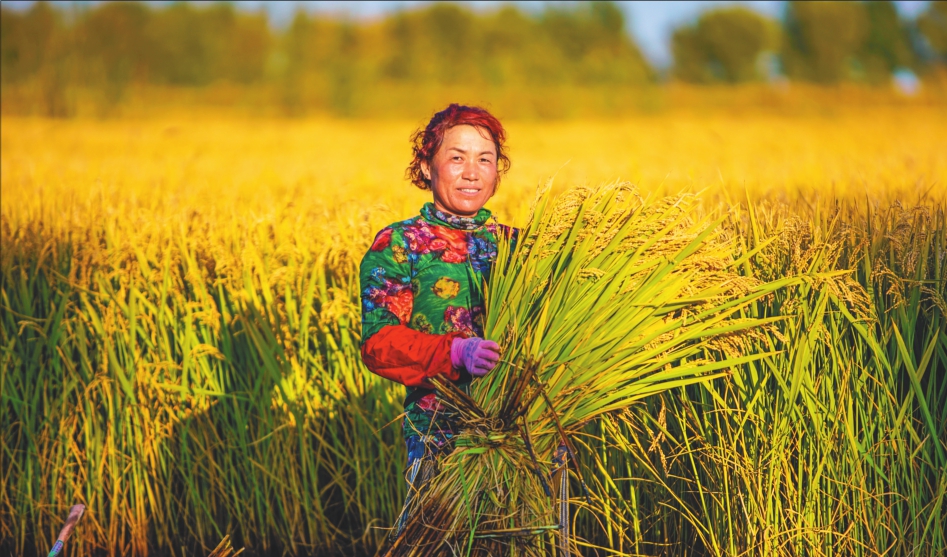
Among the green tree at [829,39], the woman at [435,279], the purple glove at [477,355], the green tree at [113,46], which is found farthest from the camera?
the green tree at [829,39]

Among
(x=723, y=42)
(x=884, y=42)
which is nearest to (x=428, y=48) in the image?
(x=884, y=42)

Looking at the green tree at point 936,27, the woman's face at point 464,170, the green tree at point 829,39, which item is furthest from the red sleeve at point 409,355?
the green tree at point 829,39

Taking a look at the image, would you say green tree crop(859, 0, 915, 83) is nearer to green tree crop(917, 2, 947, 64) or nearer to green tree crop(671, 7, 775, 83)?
green tree crop(917, 2, 947, 64)

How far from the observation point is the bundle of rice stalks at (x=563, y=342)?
2047 millimetres

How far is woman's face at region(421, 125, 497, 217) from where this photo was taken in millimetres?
2262

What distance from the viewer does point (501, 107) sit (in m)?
18.8

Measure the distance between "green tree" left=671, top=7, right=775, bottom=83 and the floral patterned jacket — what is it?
47.5 meters

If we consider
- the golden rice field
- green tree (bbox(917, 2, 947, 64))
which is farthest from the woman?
green tree (bbox(917, 2, 947, 64))

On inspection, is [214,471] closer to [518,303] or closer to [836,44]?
[518,303]

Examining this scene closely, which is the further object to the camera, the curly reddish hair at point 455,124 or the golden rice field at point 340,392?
the golden rice field at point 340,392

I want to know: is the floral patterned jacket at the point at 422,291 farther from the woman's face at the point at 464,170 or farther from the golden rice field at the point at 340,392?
the golden rice field at the point at 340,392

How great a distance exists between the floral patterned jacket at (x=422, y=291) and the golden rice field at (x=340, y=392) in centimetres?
26

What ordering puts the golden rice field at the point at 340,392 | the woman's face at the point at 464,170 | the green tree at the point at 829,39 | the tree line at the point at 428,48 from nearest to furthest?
the woman's face at the point at 464,170 < the golden rice field at the point at 340,392 < the tree line at the point at 428,48 < the green tree at the point at 829,39

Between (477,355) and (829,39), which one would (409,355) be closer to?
(477,355)
